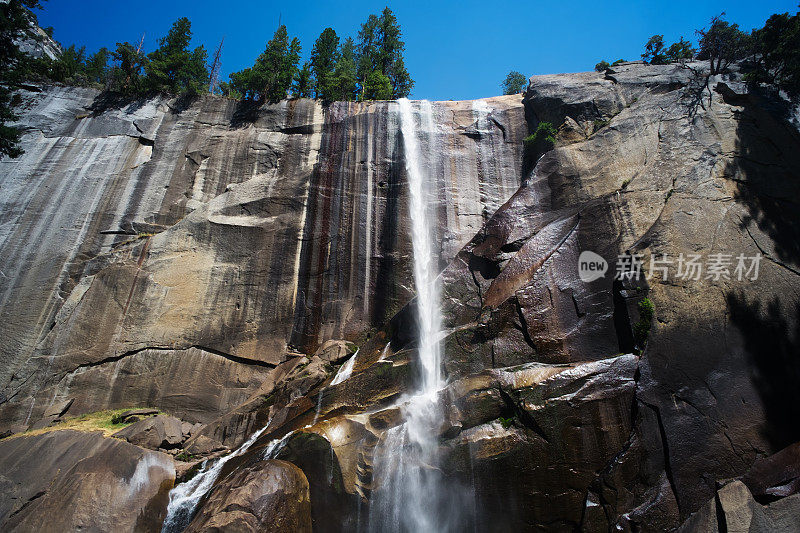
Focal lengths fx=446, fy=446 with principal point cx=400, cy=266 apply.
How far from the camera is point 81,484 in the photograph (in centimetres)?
1069

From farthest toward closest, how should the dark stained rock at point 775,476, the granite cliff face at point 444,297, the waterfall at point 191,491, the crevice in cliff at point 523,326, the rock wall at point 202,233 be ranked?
1. the rock wall at point 202,233
2. the crevice in cliff at point 523,326
3. the waterfall at point 191,491
4. the granite cliff face at point 444,297
5. the dark stained rock at point 775,476

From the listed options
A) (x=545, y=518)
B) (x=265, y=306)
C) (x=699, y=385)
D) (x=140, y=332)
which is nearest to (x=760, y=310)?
(x=699, y=385)

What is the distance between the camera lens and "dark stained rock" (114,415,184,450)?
42.8 feet

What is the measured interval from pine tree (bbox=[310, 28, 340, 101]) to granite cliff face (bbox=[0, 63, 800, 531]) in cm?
261

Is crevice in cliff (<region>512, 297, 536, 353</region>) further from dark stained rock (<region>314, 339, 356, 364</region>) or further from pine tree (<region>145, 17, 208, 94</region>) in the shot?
pine tree (<region>145, 17, 208, 94</region>)

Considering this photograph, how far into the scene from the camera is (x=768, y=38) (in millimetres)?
16562

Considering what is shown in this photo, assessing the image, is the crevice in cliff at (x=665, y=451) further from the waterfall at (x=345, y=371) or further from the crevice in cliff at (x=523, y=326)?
the waterfall at (x=345, y=371)

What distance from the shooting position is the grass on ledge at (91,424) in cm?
1330

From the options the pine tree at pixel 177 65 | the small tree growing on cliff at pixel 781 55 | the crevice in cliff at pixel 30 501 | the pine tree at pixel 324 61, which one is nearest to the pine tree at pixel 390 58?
the pine tree at pixel 324 61

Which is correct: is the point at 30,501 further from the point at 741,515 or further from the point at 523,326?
the point at 741,515

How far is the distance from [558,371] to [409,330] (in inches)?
196

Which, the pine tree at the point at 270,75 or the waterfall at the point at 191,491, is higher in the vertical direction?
the pine tree at the point at 270,75

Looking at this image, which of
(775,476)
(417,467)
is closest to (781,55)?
(775,476)

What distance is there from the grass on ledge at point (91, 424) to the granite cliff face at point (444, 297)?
1.71 ft
